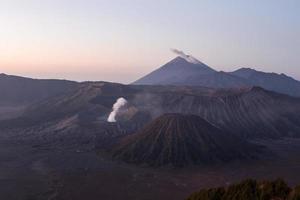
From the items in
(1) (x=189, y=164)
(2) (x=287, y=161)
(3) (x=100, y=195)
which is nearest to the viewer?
(3) (x=100, y=195)

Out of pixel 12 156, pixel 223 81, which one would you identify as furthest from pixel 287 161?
pixel 223 81

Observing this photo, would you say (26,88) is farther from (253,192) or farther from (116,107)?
(253,192)

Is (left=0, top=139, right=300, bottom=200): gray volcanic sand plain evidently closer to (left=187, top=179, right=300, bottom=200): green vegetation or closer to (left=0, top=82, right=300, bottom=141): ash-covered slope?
(left=187, top=179, right=300, bottom=200): green vegetation

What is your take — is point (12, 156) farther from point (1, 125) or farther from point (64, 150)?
point (1, 125)

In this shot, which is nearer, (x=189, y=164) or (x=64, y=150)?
(x=189, y=164)

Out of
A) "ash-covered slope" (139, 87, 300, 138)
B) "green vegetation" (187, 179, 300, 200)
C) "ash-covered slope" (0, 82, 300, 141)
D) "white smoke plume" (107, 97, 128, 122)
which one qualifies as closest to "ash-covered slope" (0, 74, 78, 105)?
"ash-covered slope" (0, 82, 300, 141)

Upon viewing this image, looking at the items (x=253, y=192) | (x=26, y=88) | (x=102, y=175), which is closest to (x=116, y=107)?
(x=102, y=175)
